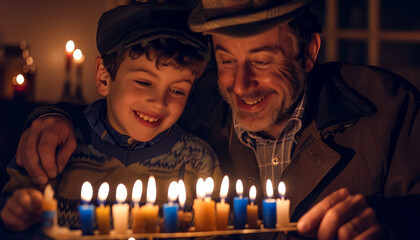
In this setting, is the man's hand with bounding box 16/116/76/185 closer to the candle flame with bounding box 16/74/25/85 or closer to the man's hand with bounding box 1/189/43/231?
the man's hand with bounding box 1/189/43/231

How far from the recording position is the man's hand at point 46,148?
2.16 meters

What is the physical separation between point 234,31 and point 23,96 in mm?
2401

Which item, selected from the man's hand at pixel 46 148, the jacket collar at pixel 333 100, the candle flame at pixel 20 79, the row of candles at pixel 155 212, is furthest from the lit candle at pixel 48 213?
the candle flame at pixel 20 79

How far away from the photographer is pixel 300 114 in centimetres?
278

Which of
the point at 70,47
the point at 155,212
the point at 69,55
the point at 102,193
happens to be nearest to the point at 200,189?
the point at 155,212

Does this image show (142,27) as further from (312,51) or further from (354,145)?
(354,145)

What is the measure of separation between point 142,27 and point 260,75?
2.33ft

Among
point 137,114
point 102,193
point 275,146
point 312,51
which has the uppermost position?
point 312,51

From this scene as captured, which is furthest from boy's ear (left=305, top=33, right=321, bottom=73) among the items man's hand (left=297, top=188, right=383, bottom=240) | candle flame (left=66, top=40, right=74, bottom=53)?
candle flame (left=66, top=40, right=74, bottom=53)

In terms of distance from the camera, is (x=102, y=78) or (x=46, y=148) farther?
(x=102, y=78)

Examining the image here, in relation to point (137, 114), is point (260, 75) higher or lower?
higher

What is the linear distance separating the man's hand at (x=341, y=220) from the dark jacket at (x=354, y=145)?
0.61m

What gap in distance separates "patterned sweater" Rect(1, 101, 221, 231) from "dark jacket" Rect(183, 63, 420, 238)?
291mm

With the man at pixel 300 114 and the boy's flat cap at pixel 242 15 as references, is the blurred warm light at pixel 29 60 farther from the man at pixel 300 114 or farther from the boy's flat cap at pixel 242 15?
the boy's flat cap at pixel 242 15
